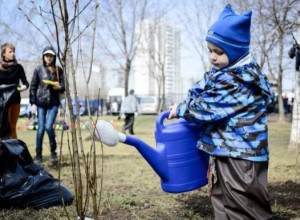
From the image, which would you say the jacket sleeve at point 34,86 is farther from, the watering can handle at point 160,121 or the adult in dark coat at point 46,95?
the watering can handle at point 160,121

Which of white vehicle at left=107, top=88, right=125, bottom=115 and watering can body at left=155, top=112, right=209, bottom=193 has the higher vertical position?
watering can body at left=155, top=112, right=209, bottom=193

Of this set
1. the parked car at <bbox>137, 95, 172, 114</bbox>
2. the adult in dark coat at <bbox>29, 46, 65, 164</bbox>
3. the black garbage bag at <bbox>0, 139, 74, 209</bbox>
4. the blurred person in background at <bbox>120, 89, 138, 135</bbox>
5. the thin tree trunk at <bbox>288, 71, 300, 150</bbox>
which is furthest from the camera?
the parked car at <bbox>137, 95, 172, 114</bbox>

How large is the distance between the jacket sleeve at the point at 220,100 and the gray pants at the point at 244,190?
0.24 metres

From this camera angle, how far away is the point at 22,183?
284 centimetres

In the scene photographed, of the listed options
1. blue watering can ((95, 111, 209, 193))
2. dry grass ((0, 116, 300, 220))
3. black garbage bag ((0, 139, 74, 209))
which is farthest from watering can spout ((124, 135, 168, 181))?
black garbage bag ((0, 139, 74, 209))

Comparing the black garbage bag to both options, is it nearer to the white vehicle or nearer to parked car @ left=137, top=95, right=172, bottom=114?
parked car @ left=137, top=95, right=172, bottom=114

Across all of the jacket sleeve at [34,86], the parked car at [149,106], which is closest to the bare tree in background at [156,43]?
the parked car at [149,106]

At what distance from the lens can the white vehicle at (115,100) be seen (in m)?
29.8

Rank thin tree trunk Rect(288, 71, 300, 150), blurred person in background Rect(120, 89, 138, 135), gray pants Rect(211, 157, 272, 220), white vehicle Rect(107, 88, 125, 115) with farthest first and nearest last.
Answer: white vehicle Rect(107, 88, 125, 115), blurred person in background Rect(120, 89, 138, 135), thin tree trunk Rect(288, 71, 300, 150), gray pants Rect(211, 157, 272, 220)

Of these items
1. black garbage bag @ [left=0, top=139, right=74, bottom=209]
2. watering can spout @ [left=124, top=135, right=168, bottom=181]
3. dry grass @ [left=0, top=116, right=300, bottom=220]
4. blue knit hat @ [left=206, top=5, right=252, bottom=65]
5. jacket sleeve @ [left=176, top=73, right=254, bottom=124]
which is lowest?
dry grass @ [left=0, top=116, right=300, bottom=220]

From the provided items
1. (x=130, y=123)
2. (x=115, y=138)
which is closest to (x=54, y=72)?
(x=115, y=138)

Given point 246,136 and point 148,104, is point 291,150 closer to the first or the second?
point 246,136

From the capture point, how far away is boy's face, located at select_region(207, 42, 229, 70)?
6.64 ft

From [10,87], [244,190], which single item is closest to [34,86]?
[10,87]
